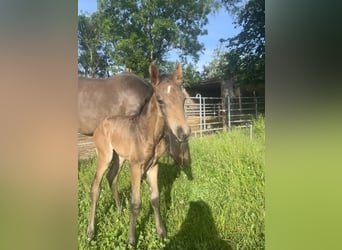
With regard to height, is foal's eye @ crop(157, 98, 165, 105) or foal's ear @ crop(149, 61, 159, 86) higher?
foal's ear @ crop(149, 61, 159, 86)

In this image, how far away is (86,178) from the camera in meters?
1.42

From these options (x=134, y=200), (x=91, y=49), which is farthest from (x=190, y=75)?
(x=134, y=200)

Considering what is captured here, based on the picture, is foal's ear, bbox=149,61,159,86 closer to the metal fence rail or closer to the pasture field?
the metal fence rail

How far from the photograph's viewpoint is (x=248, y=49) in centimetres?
136

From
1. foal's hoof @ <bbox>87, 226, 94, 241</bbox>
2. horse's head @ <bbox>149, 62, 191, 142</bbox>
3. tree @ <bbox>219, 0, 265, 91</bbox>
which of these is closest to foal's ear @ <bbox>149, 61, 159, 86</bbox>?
horse's head @ <bbox>149, 62, 191, 142</bbox>

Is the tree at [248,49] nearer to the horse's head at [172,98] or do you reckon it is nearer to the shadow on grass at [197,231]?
the horse's head at [172,98]

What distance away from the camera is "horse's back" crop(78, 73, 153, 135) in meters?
1.34

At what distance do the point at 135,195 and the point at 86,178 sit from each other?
0.21 m

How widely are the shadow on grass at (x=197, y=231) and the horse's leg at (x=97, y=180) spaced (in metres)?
0.31

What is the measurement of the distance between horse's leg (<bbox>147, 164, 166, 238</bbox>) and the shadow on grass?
0.06 m

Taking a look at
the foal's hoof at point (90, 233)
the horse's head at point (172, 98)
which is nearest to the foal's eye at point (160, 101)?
the horse's head at point (172, 98)

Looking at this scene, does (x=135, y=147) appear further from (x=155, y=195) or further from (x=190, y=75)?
(x=190, y=75)
